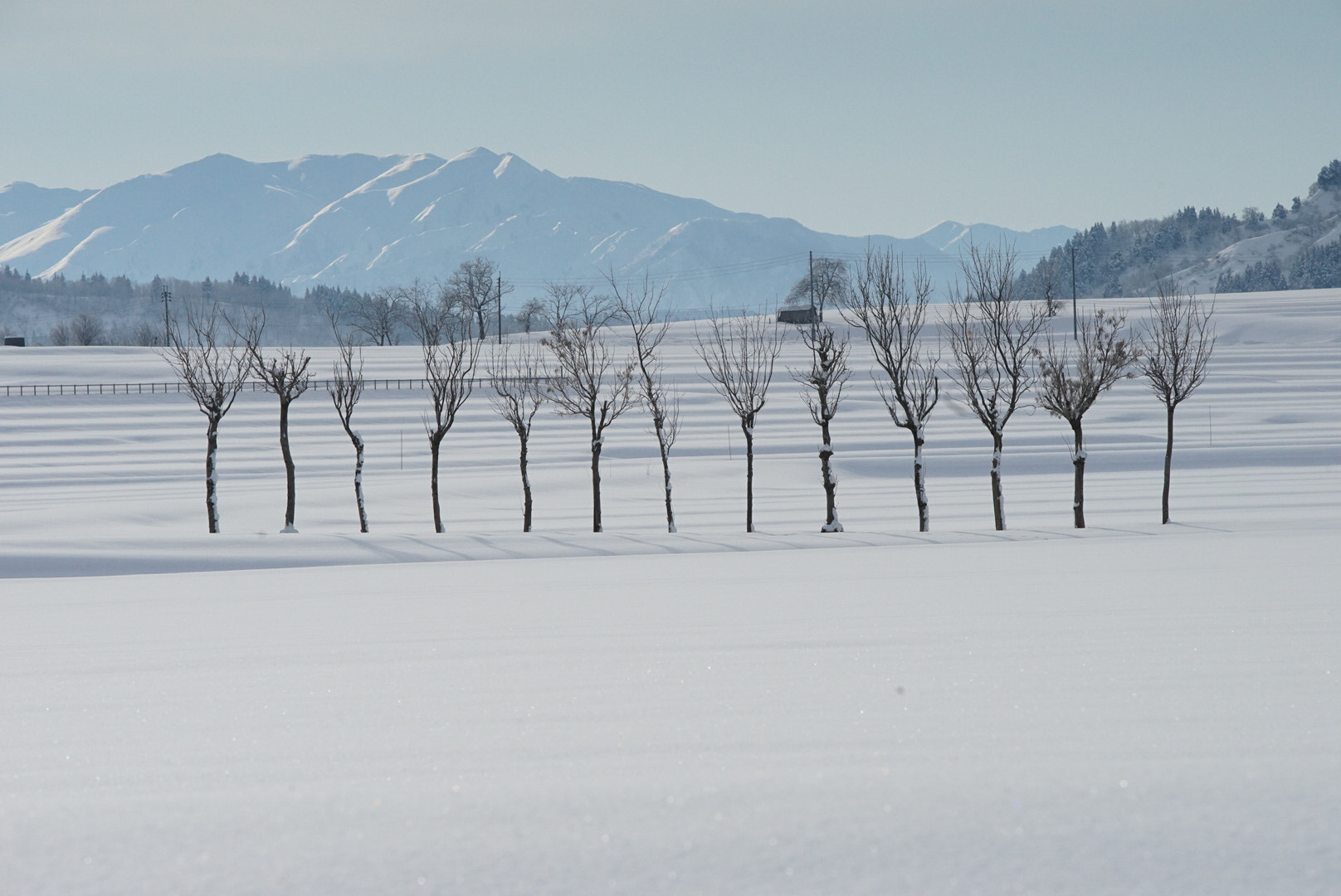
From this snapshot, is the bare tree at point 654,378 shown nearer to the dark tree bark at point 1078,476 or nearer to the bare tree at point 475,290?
the dark tree bark at point 1078,476

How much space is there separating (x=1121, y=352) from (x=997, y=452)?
3.57 metres

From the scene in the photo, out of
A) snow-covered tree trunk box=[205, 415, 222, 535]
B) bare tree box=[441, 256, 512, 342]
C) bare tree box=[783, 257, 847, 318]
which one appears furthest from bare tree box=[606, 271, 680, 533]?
bare tree box=[441, 256, 512, 342]

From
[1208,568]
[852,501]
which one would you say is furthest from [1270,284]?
[1208,568]

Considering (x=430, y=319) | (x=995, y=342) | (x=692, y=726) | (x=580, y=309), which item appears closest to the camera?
(x=692, y=726)

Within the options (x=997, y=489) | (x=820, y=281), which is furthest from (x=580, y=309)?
(x=997, y=489)

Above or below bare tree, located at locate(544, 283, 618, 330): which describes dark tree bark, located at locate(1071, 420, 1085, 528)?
below

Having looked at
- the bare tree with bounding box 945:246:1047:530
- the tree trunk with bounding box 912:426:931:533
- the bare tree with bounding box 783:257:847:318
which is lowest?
the tree trunk with bounding box 912:426:931:533

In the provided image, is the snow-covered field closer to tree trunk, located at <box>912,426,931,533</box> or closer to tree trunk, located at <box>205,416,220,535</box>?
tree trunk, located at <box>912,426,931,533</box>

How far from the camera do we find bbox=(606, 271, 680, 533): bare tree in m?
26.4

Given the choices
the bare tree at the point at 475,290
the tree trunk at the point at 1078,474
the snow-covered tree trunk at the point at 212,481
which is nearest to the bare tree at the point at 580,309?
→ the snow-covered tree trunk at the point at 212,481

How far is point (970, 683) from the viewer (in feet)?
16.6

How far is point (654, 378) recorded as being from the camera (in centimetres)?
5891

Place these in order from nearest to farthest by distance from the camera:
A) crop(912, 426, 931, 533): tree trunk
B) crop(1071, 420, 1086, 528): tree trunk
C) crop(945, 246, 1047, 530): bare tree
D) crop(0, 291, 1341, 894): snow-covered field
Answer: crop(0, 291, 1341, 894): snow-covered field → crop(1071, 420, 1086, 528): tree trunk → crop(912, 426, 931, 533): tree trunk → crop(945, 246, 1047, 530): bare tree

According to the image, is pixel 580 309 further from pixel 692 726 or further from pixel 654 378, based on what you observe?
pixel 692 726
